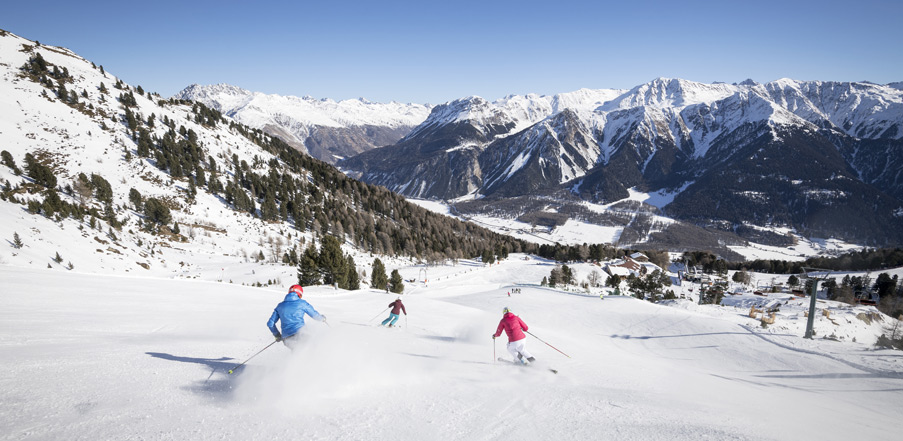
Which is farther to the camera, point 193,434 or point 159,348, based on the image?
point 159,348

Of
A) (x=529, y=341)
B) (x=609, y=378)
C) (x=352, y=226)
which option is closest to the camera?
(x=609, y=378)

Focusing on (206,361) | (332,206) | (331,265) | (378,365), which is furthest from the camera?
(332,206)

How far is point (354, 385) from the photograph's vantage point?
8.20 metres

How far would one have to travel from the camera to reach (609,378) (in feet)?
36.9

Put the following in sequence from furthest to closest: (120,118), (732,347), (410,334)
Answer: (120,118) < (732,347) < (410,334)

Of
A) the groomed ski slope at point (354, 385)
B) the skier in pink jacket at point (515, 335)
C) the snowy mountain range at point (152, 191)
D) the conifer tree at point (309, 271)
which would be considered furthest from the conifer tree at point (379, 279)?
the skier in pink jacket at point (515, 335)

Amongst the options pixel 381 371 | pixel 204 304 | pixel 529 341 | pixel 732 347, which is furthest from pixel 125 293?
pixel 732 347

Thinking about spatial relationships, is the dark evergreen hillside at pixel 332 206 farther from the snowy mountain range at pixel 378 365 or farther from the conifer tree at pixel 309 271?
the conifer tree at pixel 309 271

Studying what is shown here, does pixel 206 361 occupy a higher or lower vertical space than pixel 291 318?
lower

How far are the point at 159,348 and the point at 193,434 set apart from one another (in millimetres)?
6246

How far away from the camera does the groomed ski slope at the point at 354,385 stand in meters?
6.17

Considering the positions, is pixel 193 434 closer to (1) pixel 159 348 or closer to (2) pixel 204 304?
(1) pixel 159 348

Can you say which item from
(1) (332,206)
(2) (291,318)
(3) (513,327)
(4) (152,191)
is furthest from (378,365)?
(1) (332,206)

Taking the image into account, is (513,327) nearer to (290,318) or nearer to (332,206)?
(290,318)
